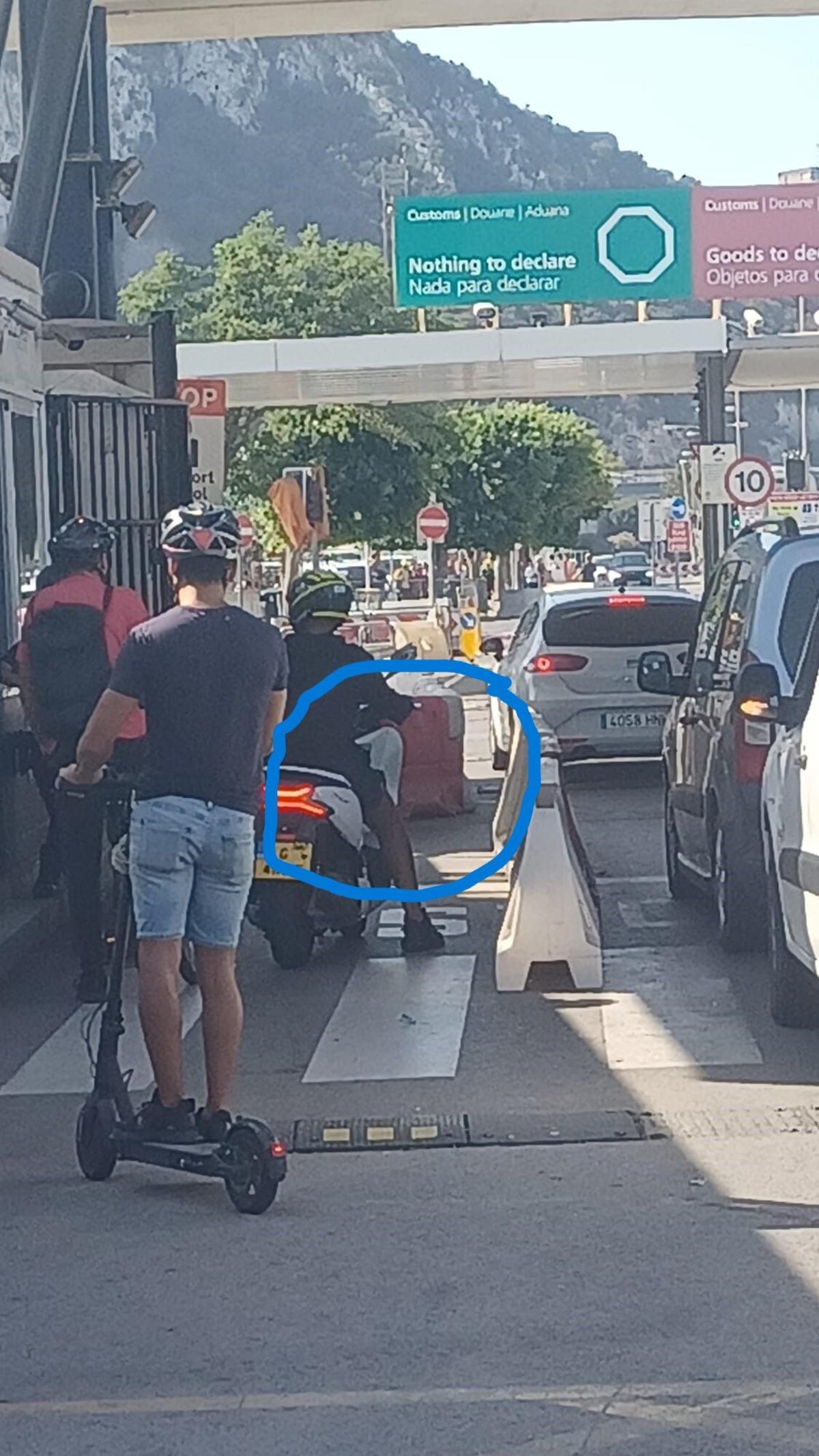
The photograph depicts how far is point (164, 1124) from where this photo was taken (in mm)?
6898

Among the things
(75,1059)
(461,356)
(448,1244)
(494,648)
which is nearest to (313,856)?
(75,1059)

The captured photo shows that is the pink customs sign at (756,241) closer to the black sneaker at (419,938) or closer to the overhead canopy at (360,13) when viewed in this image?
the overhead canopy at (360,13)

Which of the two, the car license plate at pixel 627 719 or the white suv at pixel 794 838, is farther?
the car license plate at pixel 627 719

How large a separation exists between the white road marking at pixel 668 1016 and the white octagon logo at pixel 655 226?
2830 cm

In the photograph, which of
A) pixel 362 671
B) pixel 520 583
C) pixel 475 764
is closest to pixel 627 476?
pixel 520 583

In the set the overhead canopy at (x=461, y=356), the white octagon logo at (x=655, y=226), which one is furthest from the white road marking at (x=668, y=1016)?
the white octagon logo at (x=655, y=226)

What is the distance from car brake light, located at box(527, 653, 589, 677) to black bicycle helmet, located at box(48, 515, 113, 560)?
26.9 feet

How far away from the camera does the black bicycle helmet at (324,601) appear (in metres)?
11.4

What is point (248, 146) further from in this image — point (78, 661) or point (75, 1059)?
point (75, 1059)

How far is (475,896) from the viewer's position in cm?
1334

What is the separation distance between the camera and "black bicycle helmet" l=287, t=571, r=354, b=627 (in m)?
11.4

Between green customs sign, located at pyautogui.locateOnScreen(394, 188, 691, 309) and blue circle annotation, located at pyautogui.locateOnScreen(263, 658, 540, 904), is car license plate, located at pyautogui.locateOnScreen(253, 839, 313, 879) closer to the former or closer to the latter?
blue circle annotation, located at pyautogui.locateOnScreen(263, 658, 540, 904)

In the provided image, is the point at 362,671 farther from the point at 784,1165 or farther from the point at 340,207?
the point at 340,207

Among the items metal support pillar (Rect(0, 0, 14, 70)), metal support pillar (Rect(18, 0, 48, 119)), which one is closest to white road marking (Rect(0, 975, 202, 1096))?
metal support pillar (Rect(0, 0, 14, 70))
